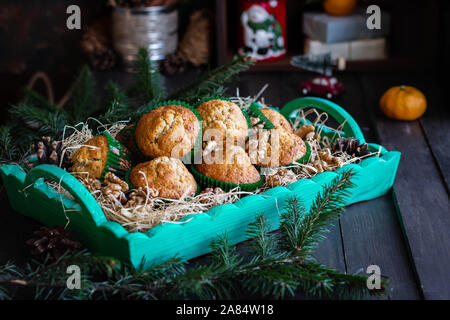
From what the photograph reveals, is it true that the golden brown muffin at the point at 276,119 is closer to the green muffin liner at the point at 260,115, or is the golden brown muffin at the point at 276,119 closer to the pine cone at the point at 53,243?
the green muffin liner at the point at 260,115

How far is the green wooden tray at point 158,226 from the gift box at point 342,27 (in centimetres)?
123

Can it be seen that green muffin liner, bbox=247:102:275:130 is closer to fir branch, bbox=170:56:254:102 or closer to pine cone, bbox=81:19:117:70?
fir branch, bbox=170:56:254:102

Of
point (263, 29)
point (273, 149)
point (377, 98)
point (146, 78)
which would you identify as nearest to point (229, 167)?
point (273, 149)

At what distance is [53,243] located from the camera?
1068 millimetres

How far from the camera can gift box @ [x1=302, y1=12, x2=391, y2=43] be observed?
2389mm

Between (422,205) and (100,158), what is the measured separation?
0.82 m

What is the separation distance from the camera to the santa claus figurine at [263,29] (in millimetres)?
2385

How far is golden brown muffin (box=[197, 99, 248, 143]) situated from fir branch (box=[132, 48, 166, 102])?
32 centimetres

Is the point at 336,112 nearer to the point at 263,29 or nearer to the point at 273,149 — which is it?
the point at 273,149

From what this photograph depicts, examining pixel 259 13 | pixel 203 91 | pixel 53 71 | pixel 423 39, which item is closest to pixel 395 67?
pixel 423 39

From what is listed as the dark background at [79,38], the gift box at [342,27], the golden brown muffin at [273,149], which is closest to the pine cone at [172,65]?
the dark background at [79,38]

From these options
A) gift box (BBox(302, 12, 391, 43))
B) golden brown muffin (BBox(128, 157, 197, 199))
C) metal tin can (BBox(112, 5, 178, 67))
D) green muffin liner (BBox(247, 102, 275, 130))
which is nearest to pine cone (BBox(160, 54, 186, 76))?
metal tin can (BBox(112, 5, 178, 67))

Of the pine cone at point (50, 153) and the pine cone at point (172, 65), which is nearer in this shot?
the pine cone at point (50, 153)

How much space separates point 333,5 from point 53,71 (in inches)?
52.7
